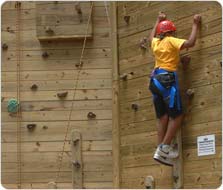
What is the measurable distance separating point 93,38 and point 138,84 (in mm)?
996

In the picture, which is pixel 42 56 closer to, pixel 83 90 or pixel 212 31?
pixel 83 90

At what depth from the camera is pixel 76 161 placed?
26.5 ft

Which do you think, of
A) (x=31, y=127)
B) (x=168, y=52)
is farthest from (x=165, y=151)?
(x=31, y=127)

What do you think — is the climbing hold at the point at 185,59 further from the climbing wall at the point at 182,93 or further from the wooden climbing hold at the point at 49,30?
the wooden climbing hold at the point at 49,30

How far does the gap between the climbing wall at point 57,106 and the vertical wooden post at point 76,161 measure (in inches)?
1.8

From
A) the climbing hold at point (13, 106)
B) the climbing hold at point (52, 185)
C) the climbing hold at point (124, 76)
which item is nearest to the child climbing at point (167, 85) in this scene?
the climbing hold at point (124, 76)

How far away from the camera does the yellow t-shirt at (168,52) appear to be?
6.77 m

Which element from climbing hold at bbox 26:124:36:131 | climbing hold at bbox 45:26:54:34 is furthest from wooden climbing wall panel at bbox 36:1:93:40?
climbing hold at bbox 26:124:36:131

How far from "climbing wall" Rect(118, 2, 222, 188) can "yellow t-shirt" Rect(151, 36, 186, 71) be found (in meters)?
0.21

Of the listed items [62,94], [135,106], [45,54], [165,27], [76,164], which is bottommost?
[76,164]

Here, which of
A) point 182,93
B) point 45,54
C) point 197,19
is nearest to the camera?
point 197,19

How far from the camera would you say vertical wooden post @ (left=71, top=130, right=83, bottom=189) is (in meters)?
8.03

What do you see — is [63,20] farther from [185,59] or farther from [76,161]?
[185,59]

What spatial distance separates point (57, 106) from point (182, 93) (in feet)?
5.54
